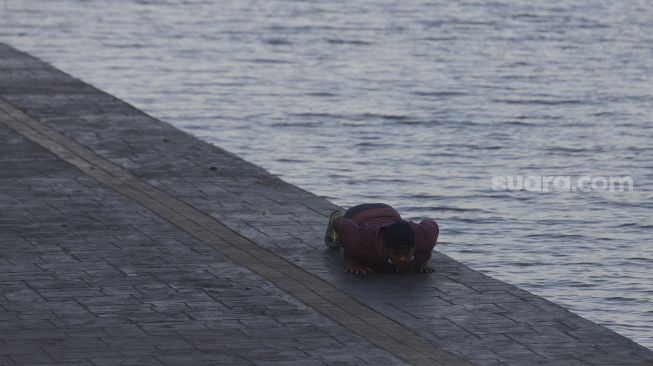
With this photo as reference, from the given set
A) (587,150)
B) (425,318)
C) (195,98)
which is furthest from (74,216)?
(195,98)

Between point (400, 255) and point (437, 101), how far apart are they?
11.4m

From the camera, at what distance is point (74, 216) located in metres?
15.8

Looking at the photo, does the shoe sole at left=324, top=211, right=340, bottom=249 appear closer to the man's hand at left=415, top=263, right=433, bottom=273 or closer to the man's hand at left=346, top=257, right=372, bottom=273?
the man's hand at left=346, top=257, right=372, bottom=273

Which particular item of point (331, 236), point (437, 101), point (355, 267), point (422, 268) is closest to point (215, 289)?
point (355, 267)

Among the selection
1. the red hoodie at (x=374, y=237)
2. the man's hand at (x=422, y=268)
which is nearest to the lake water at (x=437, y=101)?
the man's hand at (x=422, y=268)

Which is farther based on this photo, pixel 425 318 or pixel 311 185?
pixel 311 185

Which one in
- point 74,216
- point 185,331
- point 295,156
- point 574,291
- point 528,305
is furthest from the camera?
point 295,156

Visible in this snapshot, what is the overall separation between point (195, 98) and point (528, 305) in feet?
41.6

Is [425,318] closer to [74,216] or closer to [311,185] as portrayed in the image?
[74,216]

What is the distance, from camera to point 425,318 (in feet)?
41.1

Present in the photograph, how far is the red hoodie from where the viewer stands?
13.5 meters

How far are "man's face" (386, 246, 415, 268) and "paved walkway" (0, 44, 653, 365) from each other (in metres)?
0.19

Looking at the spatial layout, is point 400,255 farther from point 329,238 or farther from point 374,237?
point 329,238

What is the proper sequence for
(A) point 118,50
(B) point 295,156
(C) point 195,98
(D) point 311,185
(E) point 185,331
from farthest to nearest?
(A) point 118,50
(C) point 195,98
(B) point 295,156
(D) point 311,185
(E) point 185,331
